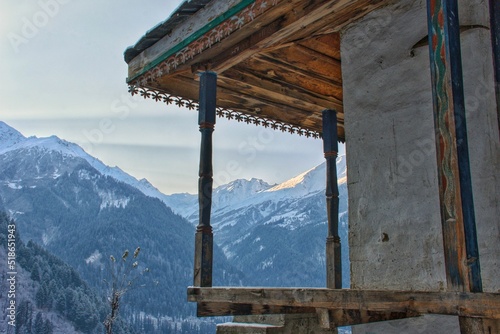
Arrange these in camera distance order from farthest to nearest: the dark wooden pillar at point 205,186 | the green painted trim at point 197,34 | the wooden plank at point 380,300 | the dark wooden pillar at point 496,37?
the dark wooden pillar at point 205,186, the green painted trim at point 197,34, the dark wooden pillar at point 496,37, the wooden plank at point 380,300

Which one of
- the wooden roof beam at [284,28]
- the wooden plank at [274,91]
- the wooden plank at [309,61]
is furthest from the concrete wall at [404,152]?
the wooden plank at [274,91]

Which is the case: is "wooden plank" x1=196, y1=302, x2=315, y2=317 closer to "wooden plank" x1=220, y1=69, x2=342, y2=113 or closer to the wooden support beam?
the wooden support beam

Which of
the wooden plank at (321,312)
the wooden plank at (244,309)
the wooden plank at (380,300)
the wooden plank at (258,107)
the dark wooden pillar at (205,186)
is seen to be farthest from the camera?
the wooden plank at (258,107)

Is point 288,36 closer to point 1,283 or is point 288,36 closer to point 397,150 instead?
point 397,150

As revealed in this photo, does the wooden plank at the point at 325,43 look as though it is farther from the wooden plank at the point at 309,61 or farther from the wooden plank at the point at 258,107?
the wooden plank at the point at 258,107

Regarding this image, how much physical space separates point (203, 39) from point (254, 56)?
938mm

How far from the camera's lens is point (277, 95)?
7113 millimetres

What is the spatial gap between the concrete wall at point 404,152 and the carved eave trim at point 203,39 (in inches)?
44.1

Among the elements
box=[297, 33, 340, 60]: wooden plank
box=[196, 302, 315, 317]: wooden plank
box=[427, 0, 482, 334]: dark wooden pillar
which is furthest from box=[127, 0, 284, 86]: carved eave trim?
box=[196, 302, 315, 317]: wooden plank

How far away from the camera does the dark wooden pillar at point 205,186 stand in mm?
5359

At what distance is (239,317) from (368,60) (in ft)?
8.74

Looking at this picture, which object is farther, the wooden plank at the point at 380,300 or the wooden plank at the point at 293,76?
the wooden plank at the point at 293,76

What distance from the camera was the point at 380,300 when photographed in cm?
313

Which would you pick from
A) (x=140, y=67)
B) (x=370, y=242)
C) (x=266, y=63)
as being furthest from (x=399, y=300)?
(x=140, y=67)
